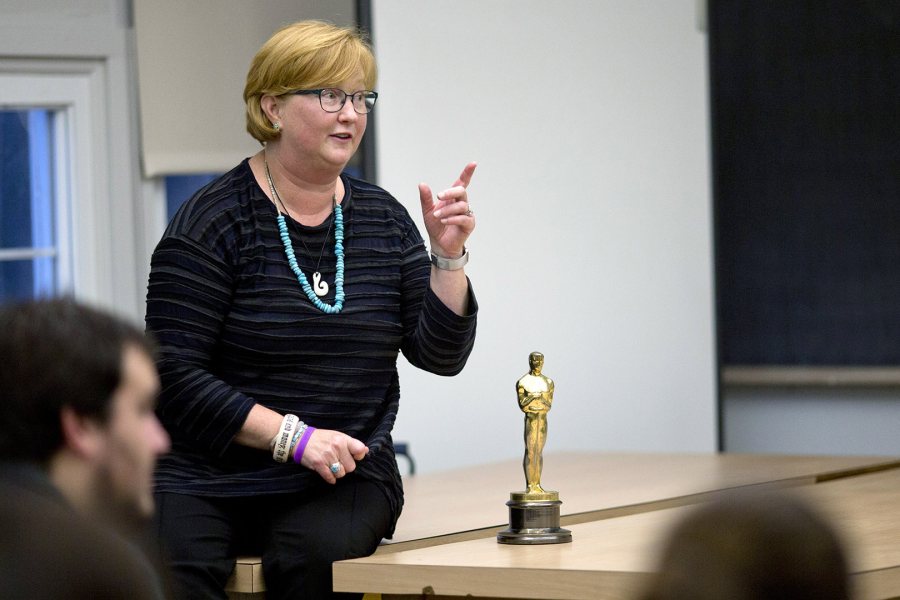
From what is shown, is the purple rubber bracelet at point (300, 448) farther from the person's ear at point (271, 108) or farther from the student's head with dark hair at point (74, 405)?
the student's head with dark hair at point (74, 405)

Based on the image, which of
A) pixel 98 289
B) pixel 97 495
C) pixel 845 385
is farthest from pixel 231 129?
pixel 97 495

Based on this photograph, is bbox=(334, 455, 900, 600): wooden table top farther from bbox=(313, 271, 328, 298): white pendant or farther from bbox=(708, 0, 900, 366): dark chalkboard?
bbox=(708, 0, 900, 366): dark chalkboard

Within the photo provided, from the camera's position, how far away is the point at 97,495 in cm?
110

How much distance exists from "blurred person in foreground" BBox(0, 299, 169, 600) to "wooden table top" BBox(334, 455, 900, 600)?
0.57 meters

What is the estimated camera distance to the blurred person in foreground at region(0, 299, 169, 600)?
103 centimetres

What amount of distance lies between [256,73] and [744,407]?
288 centimetres

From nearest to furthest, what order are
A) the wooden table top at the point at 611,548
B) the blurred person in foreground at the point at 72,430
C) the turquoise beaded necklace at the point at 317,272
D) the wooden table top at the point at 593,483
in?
the blurred person in foreground at the point at 72,430, the wooden table top at the point at 611,548, the turquoise beaded necklace at the point at 317,272, the wooden table top at the point at 593,483

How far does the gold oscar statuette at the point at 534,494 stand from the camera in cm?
235

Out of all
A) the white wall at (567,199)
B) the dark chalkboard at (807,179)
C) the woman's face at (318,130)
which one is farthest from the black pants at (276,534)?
the dark chalkboard at (807,179)

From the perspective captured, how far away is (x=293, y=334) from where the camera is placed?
2.37 metres

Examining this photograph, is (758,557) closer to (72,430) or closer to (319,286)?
(72,430)

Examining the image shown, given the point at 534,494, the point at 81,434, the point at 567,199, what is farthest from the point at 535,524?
the point at 567,199

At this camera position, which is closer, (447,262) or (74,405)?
(74,405)

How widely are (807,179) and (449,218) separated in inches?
103
